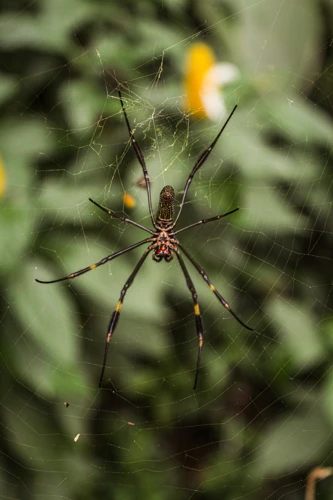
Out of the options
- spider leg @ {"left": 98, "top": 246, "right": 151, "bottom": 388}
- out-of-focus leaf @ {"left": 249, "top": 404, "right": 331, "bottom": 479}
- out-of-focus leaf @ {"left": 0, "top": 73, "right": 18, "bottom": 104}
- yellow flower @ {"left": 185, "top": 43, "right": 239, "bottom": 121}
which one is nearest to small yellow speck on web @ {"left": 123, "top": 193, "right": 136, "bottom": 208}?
spider leg @ {"left": 98, "top": 246, "right": 151, "bottom": 388}

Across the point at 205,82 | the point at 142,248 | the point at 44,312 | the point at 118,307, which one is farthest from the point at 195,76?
the point at 44,312

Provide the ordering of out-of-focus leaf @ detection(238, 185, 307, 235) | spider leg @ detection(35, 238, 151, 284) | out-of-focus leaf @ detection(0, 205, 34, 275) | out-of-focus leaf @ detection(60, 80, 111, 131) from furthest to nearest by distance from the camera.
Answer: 1. out-of-focus leaf @ detection(238, 185, 307, 235)
2. out-of-focus leaf @ detection(60, 80, 111, 131)
3. spider leg @ detection(35, 238, 151, 284)
4. out-of-focus leaf @ detection(0, 205, 34, 275)

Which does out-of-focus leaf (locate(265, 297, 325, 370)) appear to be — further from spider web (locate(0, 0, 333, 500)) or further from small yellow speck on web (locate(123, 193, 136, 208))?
small yellow speck on web (locate(123, 193, 136, 208))

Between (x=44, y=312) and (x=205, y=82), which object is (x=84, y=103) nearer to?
(x=205, y=82)

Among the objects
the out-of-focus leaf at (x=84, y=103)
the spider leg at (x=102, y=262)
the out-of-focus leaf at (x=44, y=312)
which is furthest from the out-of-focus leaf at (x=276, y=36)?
the out-of-focus leaf at (x=44, y=312)

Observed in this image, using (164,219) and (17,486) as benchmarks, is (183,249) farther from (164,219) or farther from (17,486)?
(17,486)

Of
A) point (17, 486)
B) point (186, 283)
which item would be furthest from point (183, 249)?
point (17, 486)

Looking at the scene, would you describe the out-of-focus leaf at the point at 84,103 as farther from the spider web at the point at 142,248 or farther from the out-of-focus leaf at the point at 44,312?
the out-of-focus leaf at the point at 44,312
